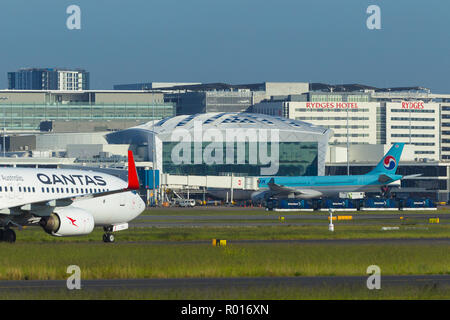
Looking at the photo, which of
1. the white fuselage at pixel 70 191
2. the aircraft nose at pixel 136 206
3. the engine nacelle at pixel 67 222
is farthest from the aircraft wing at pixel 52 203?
the aircraft nose at pixel 136 206

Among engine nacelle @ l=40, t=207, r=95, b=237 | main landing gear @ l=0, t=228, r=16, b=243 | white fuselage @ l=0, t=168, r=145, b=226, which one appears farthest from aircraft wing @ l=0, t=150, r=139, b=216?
main landing gear @ l=0, t=228, r=16, b=243

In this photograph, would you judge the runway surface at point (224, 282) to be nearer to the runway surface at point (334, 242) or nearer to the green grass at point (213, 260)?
the green grass at point (213, 260)

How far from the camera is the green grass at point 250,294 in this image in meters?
29.6

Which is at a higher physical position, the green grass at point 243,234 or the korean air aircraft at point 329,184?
the green grass at point 243,234

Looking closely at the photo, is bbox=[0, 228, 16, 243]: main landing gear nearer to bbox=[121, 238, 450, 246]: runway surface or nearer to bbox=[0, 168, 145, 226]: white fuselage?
bbox=[0, 168, 145, 226]: white fuselage

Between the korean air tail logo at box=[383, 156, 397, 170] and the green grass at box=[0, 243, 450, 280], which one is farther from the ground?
the green grass at box=[0, 243, 450, 280]

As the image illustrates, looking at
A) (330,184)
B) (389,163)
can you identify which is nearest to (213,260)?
(330,184)

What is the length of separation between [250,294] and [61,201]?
2263 centimetres

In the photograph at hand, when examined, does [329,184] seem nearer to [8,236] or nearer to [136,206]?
[136,206]

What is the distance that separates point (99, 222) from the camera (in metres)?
56.8

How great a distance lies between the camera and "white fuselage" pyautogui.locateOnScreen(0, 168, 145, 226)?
51.7m

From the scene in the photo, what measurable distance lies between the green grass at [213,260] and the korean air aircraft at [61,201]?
128cm

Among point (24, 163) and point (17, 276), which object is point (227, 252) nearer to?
point (17, 276)

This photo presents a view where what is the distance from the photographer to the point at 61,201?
2013 inches
